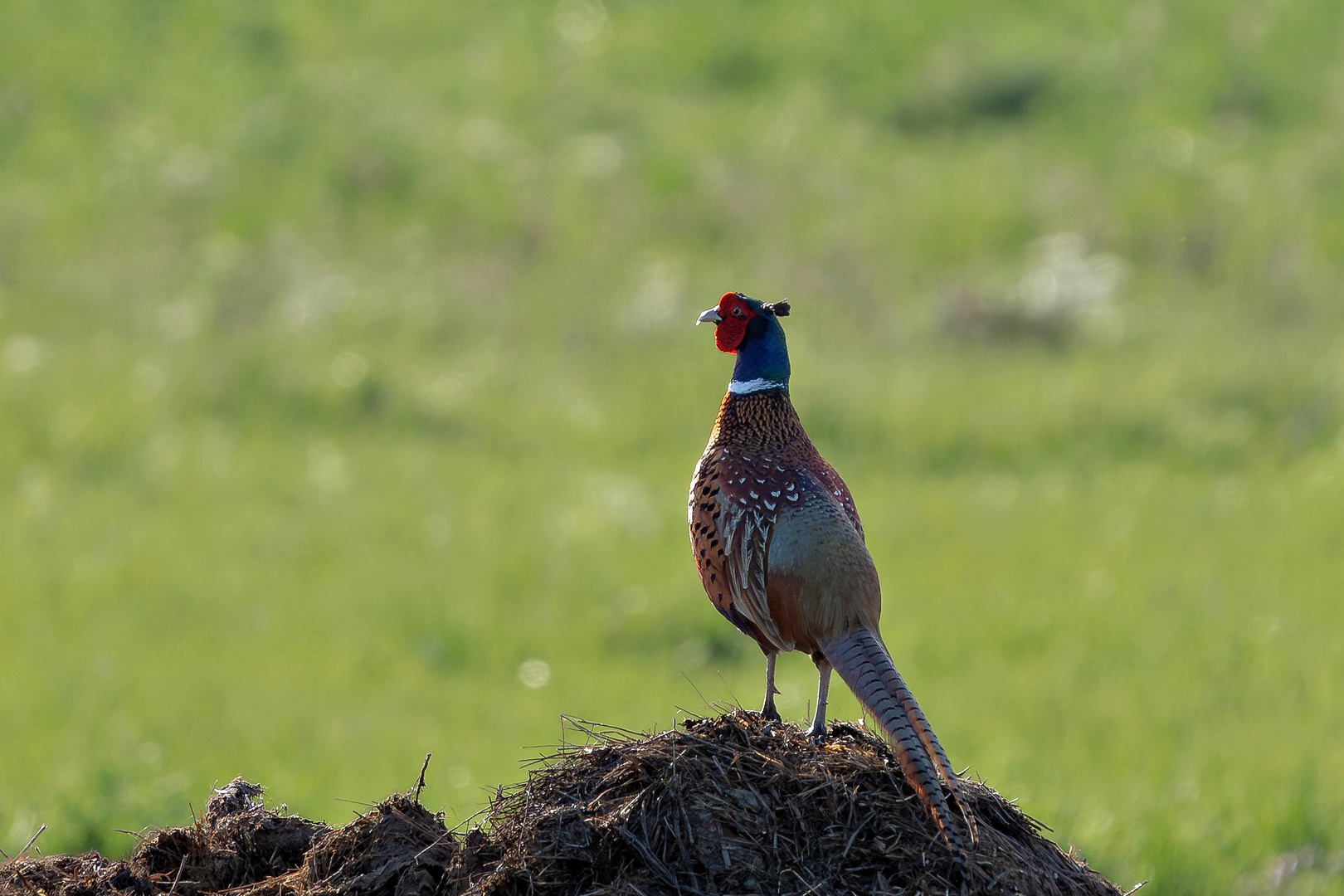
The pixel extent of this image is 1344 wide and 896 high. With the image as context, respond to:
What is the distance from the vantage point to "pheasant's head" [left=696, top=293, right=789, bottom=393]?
558 centimetres

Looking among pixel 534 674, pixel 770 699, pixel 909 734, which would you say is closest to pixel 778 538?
pixel 770 699

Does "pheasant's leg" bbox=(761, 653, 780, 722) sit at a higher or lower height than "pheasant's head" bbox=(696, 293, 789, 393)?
lower

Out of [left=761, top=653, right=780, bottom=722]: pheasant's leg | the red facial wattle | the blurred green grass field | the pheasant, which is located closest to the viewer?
the pheasant

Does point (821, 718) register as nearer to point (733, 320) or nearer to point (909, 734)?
point (909, 734)

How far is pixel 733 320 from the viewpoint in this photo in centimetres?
561

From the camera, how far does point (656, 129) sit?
2688 cm

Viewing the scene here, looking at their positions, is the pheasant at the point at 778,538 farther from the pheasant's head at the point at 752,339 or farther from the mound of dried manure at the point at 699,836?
the mound of dried manure at the point at 699,836

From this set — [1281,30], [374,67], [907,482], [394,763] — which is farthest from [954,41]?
[394,763]

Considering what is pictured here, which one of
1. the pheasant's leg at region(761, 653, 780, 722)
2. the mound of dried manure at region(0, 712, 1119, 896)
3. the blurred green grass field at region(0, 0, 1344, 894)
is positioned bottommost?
the mound of dried manure at region(0, 712, 1119, 896)

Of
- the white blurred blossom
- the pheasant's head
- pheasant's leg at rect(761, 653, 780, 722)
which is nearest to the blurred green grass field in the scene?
the white blurred blossom

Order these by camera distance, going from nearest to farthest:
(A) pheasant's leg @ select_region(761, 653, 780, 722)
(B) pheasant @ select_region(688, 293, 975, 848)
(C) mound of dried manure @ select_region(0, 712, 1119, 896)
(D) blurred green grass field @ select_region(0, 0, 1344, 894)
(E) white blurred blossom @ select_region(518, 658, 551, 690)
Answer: (C) mound of dried manure @ select_region(0, 712, 1119, 896) → (B) pheasant @ select_region(688, 293, 975, 848) → (A) pheasant's leg @ select_region(761, 653, 780, 722) → (D) blurred green grass field @ select_region(0, 0, 1344, 894) → (E) white blurred blossom @ select_region(518, 658, 551, 690)

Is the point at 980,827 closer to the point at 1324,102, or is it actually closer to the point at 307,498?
the point at 307,498

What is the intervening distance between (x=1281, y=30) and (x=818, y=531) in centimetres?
2817

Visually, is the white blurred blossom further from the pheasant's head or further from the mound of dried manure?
the pheasant's head
